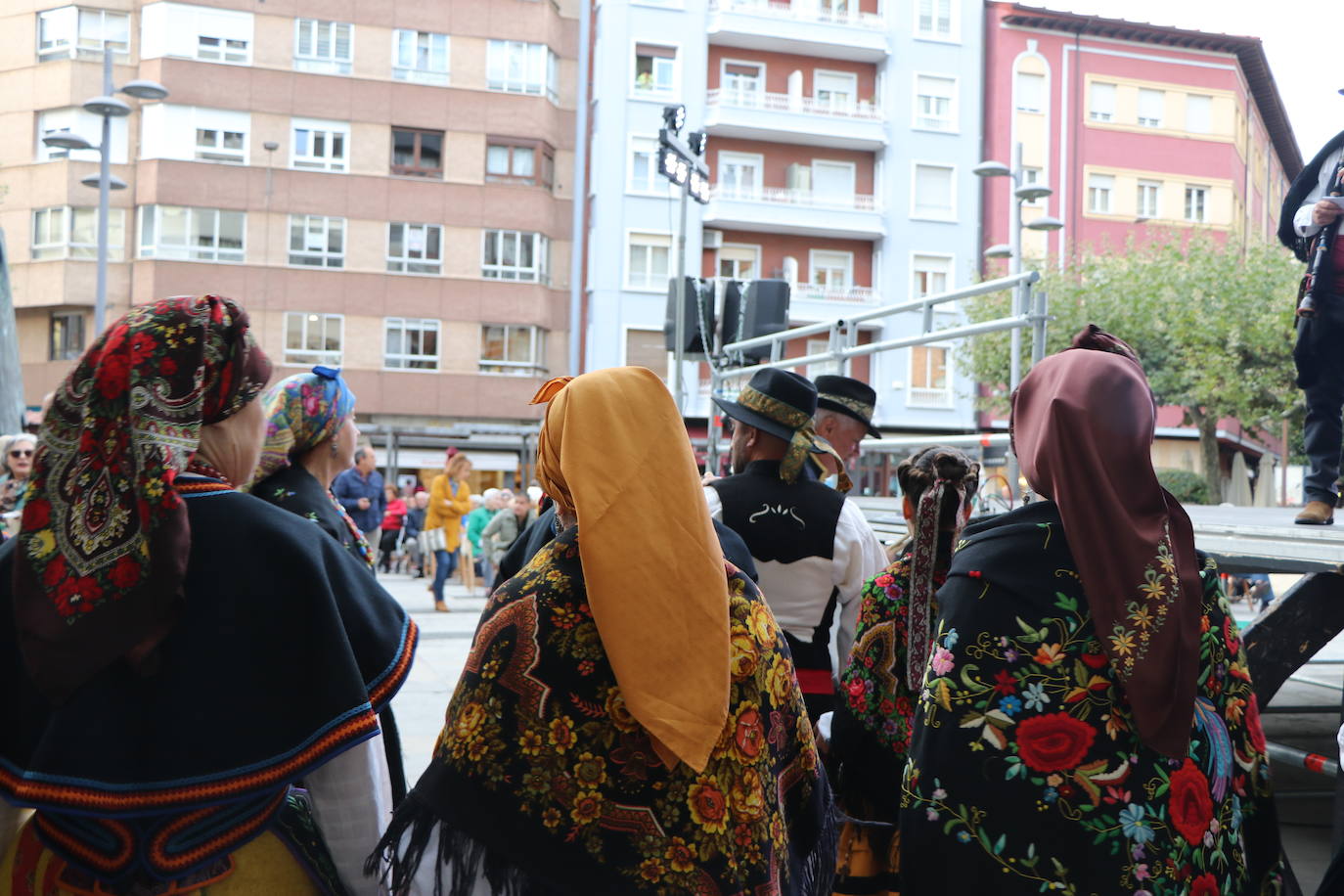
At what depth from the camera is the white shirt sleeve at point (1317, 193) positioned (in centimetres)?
534

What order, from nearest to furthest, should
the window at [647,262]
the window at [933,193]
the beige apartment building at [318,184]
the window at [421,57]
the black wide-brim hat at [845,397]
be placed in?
the black wide-brim hat at [845,397], the beige apartment building at [318,184], the window at [421,57], the window at [647,262], the window at [933,193]

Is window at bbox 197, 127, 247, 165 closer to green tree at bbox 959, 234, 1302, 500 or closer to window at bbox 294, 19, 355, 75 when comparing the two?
window at bbox 294, 19, 355, 75

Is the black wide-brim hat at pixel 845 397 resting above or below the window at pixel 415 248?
below

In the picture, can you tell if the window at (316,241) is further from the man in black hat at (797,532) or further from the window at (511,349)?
the man in black hat at (797,532)

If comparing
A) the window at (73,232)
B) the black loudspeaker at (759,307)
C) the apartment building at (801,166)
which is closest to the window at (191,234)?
the window at (73,232)

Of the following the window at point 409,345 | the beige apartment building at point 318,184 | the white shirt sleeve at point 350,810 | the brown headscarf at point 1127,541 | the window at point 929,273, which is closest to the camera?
the white shirt sleeve at point 350,810

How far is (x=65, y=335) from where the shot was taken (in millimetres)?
35031

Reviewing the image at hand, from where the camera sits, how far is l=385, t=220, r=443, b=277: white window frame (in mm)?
35281

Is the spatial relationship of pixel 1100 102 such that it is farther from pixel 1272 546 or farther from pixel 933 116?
pixel 1272 546

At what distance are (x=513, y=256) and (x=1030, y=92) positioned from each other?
17411 mm

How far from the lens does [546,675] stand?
2238mm

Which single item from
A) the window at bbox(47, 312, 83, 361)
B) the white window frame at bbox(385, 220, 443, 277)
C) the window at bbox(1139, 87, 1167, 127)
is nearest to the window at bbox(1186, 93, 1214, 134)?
the window at bbox(1139, 87, 1167, 127)

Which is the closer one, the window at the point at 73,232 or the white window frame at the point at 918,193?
the window at the point at 73,232

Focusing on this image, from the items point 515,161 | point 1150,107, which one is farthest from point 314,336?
point 1150,107
